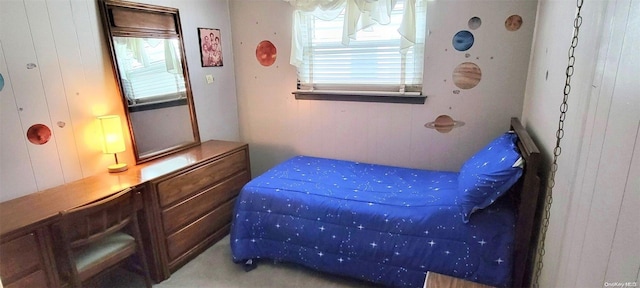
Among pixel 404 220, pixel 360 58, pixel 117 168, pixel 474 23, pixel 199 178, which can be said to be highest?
pixel 474 23

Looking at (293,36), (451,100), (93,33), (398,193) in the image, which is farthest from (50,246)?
(451,100)

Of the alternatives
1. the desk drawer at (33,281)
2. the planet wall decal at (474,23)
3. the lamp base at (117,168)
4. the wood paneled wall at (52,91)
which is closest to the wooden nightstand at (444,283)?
the planet wall decal at (474,23)

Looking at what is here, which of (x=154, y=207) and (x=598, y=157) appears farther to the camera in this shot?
(x=154, y=207)

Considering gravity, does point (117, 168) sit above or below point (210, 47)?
below

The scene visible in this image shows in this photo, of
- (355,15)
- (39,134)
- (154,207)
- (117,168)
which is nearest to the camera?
(39,134)

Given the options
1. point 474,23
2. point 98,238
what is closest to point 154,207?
point 98,238

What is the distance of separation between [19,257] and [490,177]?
2.34 metres

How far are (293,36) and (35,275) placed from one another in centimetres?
234

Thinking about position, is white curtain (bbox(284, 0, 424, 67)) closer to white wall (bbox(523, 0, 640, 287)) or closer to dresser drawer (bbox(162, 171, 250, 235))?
white wall (bbox(523, 0, 640, 287))

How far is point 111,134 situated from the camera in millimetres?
2168

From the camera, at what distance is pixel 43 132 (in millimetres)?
1959

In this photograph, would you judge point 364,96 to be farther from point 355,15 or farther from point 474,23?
point 474,23

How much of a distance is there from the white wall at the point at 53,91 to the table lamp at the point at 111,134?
0.11m

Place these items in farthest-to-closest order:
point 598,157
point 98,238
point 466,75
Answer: point 466,75 < point 98,238 < point 598,157
